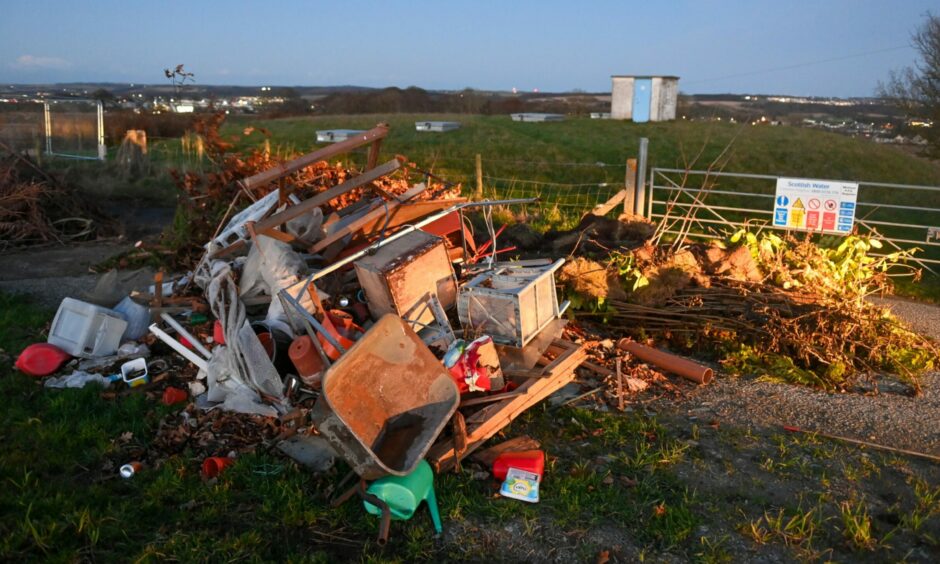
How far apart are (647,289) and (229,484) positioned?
4.30 metres

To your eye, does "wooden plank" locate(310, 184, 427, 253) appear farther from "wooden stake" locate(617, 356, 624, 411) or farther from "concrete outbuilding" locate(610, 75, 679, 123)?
"concrete outbuilding" locate(610, 75, 679, 123)

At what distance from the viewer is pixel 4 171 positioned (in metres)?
11.8

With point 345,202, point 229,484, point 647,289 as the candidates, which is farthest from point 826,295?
point 229,484

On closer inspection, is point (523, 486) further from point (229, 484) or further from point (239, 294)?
point (239, 294)

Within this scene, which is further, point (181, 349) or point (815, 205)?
point (815, 205)

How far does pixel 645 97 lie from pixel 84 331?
36.1 metres

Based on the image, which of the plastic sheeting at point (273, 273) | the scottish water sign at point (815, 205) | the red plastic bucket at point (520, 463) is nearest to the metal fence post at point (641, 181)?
the scottish water sign at point (815, 205)

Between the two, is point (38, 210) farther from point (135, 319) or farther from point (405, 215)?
point (405, 215)

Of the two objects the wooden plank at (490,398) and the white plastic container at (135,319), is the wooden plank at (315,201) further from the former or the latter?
the wooden plank at (490,398)

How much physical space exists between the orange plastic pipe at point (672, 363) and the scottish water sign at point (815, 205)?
478cm

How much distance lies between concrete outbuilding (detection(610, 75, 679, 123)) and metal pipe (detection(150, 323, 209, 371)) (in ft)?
117

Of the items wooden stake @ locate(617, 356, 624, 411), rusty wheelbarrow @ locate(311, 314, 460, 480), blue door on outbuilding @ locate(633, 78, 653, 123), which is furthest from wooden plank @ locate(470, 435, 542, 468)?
blue door on outbuilding @ locate(633, 78, 653, 123)

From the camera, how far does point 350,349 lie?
4.06 metres

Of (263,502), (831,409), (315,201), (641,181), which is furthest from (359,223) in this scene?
(641,181)
